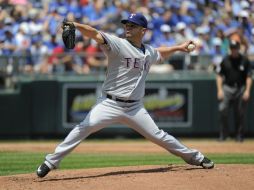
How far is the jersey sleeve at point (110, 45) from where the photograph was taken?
7.25 metres

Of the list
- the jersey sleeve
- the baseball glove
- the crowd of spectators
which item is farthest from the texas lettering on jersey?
the crowd of spectators

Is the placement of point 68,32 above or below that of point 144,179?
above

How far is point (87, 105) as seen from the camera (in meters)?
16.0

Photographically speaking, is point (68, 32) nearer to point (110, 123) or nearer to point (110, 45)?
point (110, 45)

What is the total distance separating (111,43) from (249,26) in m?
10.3

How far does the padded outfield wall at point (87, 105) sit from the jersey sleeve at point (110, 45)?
8.63m

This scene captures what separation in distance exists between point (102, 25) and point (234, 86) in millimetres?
4277

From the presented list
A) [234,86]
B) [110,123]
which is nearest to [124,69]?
[110,123]

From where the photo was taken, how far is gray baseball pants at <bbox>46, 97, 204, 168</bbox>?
285 inches

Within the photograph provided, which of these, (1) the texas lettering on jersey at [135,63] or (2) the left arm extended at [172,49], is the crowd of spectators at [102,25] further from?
(1) the texas lettering on jersey at [135,63]

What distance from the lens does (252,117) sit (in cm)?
1625

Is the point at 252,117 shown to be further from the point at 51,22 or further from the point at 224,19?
the point at 51,22

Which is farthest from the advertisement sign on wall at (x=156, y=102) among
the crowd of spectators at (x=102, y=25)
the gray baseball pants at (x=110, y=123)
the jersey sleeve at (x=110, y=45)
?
the jersey sleeve at (x=110, y=45)

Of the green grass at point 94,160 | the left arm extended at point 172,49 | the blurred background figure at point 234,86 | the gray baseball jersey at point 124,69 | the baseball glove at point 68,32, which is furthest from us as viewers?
the blurred background figure at point 234,86
